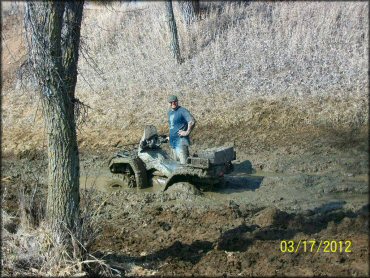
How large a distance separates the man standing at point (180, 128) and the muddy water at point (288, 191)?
0.81 metres

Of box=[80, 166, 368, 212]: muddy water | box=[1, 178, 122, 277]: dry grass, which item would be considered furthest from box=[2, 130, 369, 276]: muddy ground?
box=[1, 178, 122, 277]: dry grass

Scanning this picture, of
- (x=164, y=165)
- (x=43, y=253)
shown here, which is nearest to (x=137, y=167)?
(x=164, y=165)

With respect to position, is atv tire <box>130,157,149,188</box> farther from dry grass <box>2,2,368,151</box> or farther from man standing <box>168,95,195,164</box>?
dry grass <box>2,2,368,151</box>

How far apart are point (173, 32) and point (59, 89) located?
13.6 meters

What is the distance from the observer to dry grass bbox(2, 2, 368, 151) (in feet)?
53.2

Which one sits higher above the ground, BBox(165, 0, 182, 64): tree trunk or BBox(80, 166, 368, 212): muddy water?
BBox(165, 0, 182, 64): tree trunk

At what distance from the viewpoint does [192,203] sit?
1105 centimetres

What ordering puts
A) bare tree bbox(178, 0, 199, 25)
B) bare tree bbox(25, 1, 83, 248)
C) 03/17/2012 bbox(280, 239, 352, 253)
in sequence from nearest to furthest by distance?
bare tree bbox(25, 1, 83, 248)
03/17/2012 bbox(280, 239, 352, 253)
bare tree bbox(178, 0, 199, 25)

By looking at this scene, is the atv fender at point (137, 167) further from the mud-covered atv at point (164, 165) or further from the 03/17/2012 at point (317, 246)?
the 03/17/2012 at point (317, 246)

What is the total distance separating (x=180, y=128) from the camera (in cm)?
1216

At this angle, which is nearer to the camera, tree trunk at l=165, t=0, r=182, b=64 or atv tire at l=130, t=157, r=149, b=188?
atv tire at l=130, t=157, r=149, b=188

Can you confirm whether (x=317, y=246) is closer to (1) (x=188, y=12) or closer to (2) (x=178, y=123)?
(2) (x=178, y=123)

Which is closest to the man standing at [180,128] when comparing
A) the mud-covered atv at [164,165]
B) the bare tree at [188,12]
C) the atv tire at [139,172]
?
the mud-covered atv at [164,165]

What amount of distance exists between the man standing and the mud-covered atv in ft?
0.74
